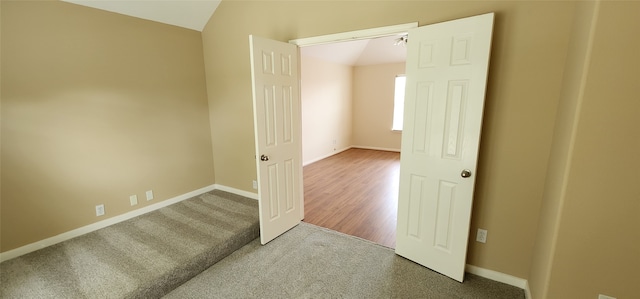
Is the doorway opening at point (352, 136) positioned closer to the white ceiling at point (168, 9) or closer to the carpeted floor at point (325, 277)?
the carpeted floor at point (325, 277)

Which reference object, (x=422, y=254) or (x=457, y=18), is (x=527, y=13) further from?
(x=422, y=254)

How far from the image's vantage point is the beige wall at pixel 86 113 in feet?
7.05

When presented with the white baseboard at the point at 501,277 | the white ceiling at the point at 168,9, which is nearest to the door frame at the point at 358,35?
the white ceiling at the point at 168,9

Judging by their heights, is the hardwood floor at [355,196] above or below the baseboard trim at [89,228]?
below

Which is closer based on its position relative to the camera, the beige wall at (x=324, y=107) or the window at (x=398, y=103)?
the beige wall at (x=324, y=107)

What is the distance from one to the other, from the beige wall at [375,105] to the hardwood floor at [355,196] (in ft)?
3.75

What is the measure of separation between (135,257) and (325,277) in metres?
1.62

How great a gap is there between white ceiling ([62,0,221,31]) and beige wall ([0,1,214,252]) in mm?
76

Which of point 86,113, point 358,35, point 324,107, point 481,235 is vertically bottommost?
point 481,235

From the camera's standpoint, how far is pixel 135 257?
215 cm

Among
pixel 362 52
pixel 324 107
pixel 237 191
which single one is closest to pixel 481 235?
pixel 237 191

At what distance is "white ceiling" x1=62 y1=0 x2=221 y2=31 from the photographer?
254cm

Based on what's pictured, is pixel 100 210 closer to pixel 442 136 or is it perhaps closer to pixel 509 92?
pixel 442 136

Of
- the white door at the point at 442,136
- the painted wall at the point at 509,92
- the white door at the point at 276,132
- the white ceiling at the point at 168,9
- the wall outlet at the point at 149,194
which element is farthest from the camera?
the wall outlet at the point at 149,194
